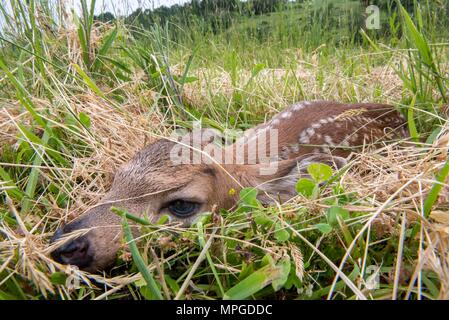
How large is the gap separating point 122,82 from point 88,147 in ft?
3.56

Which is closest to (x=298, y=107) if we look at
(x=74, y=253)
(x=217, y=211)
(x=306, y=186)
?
(x=217, y=211)

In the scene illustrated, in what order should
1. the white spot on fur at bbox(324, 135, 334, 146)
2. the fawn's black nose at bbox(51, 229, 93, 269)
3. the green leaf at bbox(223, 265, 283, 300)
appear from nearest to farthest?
the green leaf at bbox(223, 265, 283, 300) → the fawn's black nose at bbox(51, 229, 93, 269) → the white spot on fur at bbox(324, 135, 334, 146)

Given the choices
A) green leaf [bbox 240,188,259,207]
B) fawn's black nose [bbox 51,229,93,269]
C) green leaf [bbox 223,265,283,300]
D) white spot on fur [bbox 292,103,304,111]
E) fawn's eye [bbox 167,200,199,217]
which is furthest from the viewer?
white spot on fur [bbox 292,103,304,111]

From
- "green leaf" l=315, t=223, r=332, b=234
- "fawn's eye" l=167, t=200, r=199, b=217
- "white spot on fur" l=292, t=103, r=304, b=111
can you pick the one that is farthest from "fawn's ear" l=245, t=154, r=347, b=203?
"white spot on fur" l=292, t=103, r=304, b=111

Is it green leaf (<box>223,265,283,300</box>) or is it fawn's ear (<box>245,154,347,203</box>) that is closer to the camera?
green leaf (<box>223,265,283,300</box>)

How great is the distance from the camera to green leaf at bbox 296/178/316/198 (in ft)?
5.86

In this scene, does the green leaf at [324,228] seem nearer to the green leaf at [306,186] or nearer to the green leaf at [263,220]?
the green leaf at [263,220]

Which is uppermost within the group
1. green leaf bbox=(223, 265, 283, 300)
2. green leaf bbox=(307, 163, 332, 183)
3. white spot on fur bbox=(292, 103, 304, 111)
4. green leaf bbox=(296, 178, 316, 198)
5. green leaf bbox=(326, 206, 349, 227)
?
white spot on fur bbox=(292, 103, 304, 111)

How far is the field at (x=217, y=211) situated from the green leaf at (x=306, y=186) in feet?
0.03

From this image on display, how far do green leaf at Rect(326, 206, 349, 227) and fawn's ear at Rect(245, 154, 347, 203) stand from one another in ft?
→ 2.15

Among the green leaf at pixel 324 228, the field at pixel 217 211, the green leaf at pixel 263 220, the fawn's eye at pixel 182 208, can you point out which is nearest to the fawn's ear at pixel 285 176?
the field at pixel 217 211

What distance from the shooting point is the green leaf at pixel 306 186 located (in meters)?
1.79

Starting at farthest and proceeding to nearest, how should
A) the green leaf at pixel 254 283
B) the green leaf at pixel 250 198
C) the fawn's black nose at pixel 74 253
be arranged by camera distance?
1. the green leaf at pixel 250 198
2. the fawn's black nose at pixel 74 253
3. the green leaf at pixel 254 283

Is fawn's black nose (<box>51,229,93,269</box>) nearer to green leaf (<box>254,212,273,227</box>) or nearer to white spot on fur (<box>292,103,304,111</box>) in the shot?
green leaf (<box>254,212,273,227</box>)
